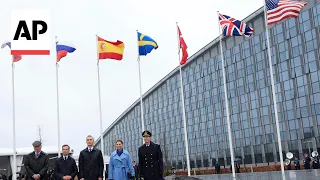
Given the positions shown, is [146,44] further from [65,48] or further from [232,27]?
[232,27]

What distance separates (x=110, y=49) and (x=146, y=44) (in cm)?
219

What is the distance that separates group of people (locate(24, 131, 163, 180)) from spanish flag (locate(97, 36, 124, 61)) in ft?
37.6

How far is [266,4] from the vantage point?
2242 cm

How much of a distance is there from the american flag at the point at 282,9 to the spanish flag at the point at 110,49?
23.3ft

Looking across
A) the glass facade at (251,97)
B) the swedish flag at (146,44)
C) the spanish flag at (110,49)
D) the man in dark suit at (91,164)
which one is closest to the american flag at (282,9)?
the swedish flag at (146,44)

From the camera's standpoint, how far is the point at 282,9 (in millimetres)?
21391

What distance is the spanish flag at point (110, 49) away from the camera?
74.8ft

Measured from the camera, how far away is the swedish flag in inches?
961

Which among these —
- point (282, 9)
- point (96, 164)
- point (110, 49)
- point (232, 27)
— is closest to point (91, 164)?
point (96, 164)

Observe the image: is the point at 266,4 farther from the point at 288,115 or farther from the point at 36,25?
the point at 288,115

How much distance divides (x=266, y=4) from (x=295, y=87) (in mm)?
39982

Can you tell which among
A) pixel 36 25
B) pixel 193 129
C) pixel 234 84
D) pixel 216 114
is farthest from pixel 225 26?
pixel 193 129

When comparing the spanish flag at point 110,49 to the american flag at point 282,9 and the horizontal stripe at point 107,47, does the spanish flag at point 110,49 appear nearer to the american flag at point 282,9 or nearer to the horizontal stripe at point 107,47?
the horizontal stripe at point 107,47

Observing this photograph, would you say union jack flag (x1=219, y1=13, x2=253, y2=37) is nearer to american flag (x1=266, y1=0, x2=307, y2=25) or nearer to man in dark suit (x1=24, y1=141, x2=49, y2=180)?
american flag (x1=266, y1=0, x2=307, y2=25)
